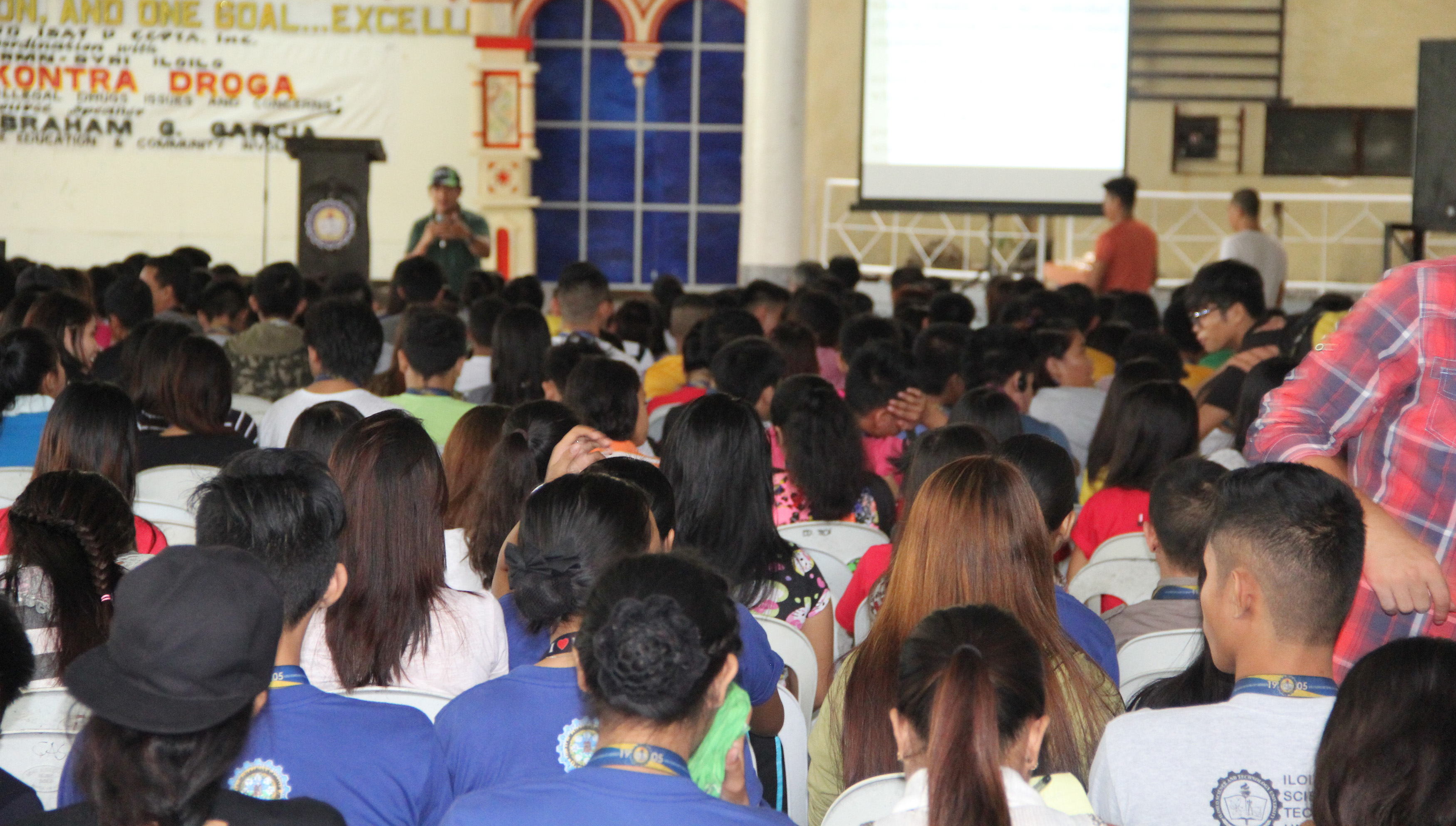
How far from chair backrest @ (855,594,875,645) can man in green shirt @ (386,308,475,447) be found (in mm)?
1601

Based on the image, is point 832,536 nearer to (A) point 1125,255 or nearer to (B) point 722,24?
(A) point 1125,255

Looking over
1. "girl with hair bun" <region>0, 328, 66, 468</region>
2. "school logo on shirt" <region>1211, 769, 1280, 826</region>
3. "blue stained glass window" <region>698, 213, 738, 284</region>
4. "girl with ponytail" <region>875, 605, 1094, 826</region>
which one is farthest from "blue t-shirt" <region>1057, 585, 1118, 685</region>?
"blue stained glass window" <region>698, 213, 738, 284</region>

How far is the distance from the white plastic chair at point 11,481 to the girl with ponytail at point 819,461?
1.77m

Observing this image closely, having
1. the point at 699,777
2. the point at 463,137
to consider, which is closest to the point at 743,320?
the point at 699,777

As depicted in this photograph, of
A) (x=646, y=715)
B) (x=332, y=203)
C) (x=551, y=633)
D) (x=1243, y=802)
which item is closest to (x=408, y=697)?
(x=551, y=633)

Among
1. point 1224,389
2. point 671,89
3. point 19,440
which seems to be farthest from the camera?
point 671,89

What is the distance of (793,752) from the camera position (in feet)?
7.80

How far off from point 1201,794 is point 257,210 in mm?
11653

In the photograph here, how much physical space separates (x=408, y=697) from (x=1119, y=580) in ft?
5.76

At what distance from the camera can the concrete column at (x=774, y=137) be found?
10.4 m

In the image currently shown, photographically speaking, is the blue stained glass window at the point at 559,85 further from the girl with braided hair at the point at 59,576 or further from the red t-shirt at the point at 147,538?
the girl with braided hair at the point at 59,576

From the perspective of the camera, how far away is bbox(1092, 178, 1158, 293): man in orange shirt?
322 inches

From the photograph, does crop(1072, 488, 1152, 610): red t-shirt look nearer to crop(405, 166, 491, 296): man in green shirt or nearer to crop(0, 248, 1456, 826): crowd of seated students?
crop(0, 248, 1456, 826): crowd of seated students

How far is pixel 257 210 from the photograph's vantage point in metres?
12.2
